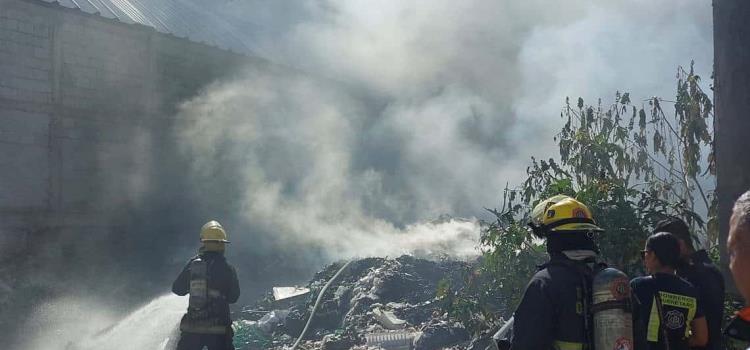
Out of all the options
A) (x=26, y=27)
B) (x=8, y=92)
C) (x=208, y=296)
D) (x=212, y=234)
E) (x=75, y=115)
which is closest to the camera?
(x=208, y=296)

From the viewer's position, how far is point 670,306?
3131 millimetres

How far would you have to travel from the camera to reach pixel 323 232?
1725cm

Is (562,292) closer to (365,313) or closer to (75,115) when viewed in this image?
(365,313)

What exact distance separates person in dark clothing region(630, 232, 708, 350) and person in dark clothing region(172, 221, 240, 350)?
346cm

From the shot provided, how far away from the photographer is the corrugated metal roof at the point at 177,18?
15625 millimetres

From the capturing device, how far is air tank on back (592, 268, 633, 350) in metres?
2.42

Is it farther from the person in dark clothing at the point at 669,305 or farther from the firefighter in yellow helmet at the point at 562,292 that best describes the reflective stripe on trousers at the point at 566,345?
the person in dark clothing at the point at 669,305

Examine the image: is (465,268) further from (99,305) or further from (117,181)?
(117,181)

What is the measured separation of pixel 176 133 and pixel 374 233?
5.94 m

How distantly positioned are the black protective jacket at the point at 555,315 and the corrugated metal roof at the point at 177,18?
1458 cm

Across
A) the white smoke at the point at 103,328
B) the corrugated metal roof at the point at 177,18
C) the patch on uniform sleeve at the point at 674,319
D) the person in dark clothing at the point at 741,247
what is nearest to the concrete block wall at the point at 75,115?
the corrugated metal roof at the point at 177,18

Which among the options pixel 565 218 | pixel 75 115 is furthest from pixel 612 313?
pixel 75 115

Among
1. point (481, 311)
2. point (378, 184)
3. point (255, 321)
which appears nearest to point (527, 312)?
point (481, 311)

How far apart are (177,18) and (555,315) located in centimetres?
1842
